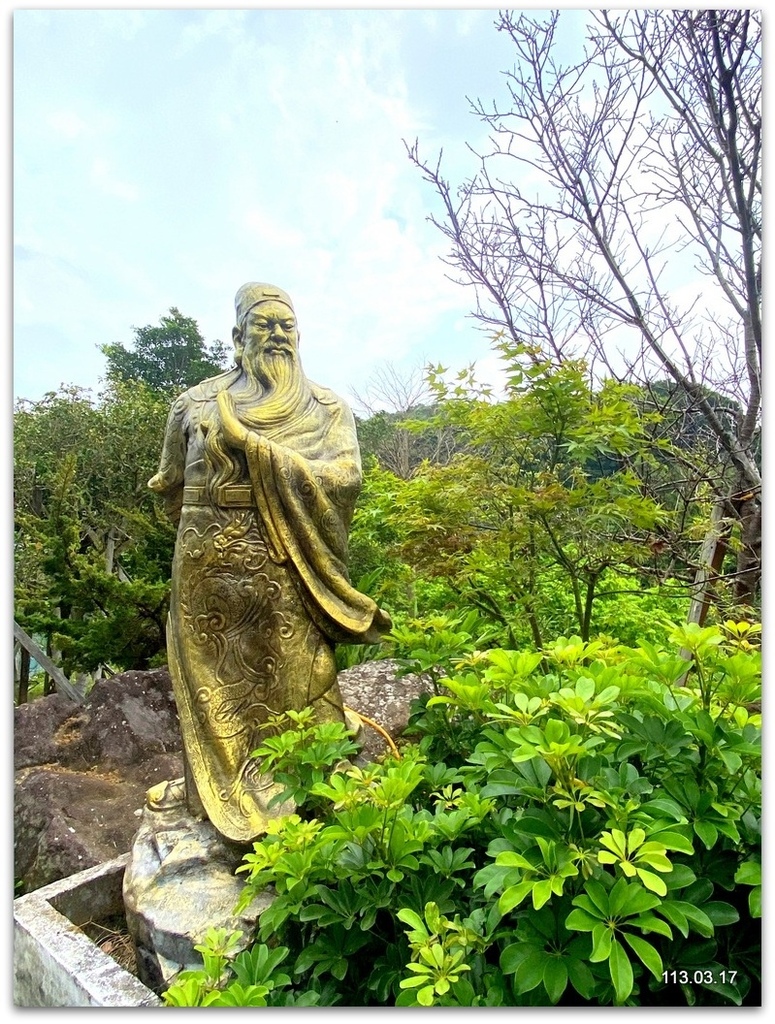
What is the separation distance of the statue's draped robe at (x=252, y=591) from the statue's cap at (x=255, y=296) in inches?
13.9

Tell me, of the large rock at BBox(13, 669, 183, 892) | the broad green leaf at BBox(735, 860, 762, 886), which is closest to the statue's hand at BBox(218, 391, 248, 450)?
the broad green leaf at BBox(735, 860, 762, 886)

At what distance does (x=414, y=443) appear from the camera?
955cm

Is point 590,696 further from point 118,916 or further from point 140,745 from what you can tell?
point 140,745

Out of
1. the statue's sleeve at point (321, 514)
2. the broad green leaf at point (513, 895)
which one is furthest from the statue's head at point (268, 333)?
the broad green leaf at point (513, 895)

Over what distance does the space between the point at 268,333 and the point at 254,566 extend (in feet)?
2.99

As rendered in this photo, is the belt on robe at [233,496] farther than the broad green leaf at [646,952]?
Yes

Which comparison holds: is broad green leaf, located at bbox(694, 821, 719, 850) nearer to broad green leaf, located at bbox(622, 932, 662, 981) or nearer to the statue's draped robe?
broad green leaf, located at bbox(622, 932, 662, 981)

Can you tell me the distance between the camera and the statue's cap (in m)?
2.40

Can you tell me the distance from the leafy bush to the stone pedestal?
1.08 feet

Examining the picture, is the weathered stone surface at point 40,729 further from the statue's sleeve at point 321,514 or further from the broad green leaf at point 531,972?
the broad green leaf at point 531,972

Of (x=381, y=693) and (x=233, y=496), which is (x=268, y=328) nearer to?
(x=233, y=496)

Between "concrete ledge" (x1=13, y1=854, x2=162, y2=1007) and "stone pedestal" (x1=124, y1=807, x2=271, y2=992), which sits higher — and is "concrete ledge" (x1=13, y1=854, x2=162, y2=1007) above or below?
below

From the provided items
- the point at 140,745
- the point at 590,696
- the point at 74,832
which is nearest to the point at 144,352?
the point at 140,745

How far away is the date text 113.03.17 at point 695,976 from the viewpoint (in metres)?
1.28
